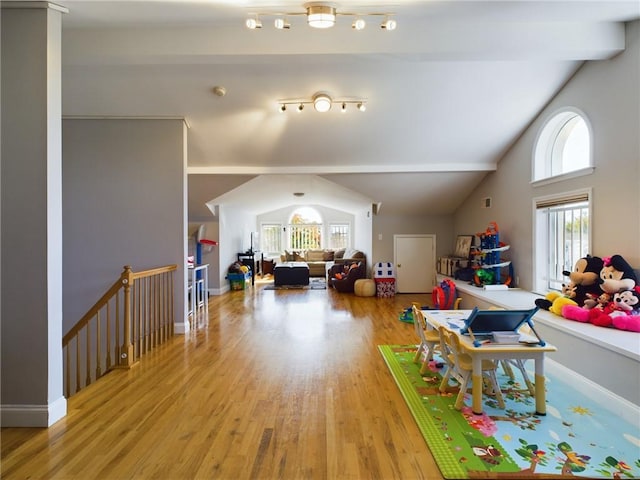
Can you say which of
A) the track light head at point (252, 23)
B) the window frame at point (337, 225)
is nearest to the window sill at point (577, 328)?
the track light head at point (252, 23)

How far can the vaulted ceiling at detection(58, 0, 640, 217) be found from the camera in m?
2.75

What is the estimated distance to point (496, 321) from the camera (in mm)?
2457

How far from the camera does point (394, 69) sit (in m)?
3.75

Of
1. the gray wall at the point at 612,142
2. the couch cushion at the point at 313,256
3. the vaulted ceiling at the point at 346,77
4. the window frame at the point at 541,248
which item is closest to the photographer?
the vaulted ceiling at the point at 346,77

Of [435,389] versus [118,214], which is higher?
[118,214]

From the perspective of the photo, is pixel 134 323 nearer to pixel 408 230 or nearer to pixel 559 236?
pixel 559 236

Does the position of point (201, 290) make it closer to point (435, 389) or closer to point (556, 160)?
point (435, 389)

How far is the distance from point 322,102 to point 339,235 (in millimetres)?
8422

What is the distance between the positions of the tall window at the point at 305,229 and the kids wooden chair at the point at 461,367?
31.7 ft

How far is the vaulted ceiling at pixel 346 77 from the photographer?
9.04 feet

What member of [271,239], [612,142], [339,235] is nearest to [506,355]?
[612,142]

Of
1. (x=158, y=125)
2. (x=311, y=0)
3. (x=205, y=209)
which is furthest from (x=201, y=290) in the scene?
(x=311, y=0)

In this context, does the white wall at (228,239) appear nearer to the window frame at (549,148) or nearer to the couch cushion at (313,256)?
the couch cushion at (313,256)

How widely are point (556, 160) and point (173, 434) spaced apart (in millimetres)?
5227
